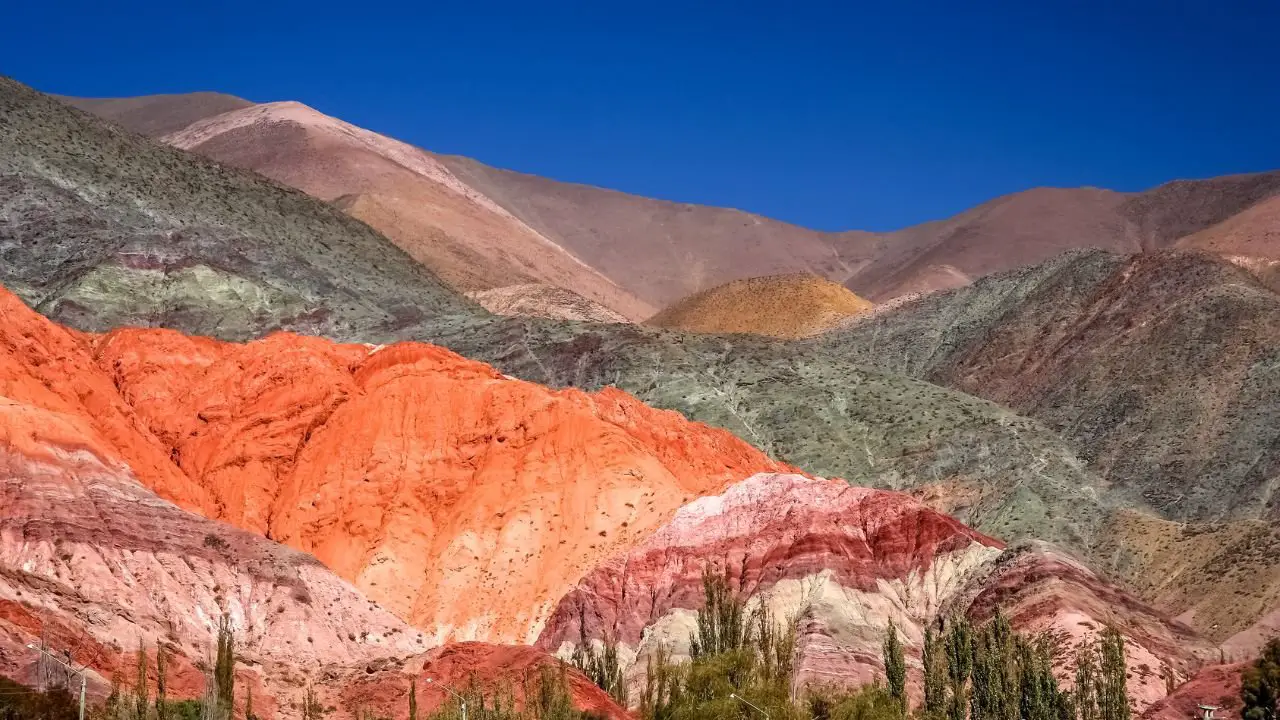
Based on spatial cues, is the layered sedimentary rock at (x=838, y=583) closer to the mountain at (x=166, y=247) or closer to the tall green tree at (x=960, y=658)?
the tall green tree at (x=960, y=658)

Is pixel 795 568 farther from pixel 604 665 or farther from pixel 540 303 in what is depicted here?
pixel 540 303

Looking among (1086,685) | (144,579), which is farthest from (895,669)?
(144,579)

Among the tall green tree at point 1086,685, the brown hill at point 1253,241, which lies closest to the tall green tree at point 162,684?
the tall green tree at point 1086,685

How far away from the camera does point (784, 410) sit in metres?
112

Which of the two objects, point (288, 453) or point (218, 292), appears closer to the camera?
point (288, 453)

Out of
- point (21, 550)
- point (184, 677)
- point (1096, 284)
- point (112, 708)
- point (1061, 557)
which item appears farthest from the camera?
point (1096, 284)

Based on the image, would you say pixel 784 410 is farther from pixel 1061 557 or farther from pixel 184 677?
pixel 184 677

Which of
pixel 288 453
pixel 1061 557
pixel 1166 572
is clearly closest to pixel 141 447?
pixel 288 453

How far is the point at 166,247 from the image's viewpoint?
12356cm

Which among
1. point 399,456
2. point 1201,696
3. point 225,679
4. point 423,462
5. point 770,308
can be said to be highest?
point 770,308

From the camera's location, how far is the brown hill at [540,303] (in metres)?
165

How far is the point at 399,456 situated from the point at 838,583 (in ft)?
73.3

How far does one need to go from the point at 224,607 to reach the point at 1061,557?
33459 mm

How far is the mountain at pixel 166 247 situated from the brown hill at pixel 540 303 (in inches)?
713
